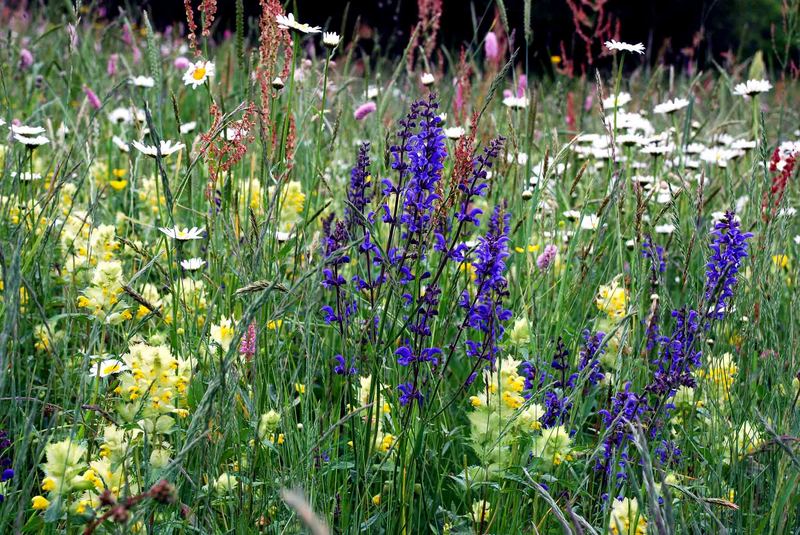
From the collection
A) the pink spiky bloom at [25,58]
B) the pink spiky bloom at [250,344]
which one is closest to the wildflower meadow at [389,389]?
the pink spiky bloom at [250,344]

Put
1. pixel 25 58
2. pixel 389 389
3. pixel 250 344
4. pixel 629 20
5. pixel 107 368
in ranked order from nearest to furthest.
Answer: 1. pixel 250 344
2. pixel 107 368
3. pixel 389 389
4. pixel 25 58
5. pixel 629 20

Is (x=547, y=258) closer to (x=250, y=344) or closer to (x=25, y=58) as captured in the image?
(x=250, y=344)

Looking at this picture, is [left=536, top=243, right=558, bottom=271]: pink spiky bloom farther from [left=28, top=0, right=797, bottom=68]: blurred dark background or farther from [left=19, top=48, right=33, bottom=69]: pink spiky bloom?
[left=28, top=0, right=797, bottom=68]: blurred dark background

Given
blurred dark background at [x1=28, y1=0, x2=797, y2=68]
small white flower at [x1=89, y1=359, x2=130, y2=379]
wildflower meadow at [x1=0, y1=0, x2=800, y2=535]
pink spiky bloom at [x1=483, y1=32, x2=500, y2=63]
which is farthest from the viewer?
blurred dark background at [x1=28, y1=0, x2=797, y2=68]

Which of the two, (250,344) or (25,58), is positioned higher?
(250,344)

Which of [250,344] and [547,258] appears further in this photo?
[547,258]

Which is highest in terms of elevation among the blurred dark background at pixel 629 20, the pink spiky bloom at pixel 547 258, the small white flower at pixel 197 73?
the small white flower at pixel 197 73

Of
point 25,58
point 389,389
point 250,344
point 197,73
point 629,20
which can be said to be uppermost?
point 197,73

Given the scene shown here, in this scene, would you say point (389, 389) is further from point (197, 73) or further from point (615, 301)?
point (197, 73)

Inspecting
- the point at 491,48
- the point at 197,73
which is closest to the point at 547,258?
the point at 197,73

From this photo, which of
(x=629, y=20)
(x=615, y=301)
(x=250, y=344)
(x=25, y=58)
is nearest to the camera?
(x=250, y=344)

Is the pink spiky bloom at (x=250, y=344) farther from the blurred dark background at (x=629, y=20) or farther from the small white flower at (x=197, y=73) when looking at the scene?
the blurred dark background at (x=629, y=20)

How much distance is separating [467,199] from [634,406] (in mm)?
512

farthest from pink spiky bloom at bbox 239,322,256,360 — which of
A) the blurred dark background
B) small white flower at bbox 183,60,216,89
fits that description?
the blurred dark background
